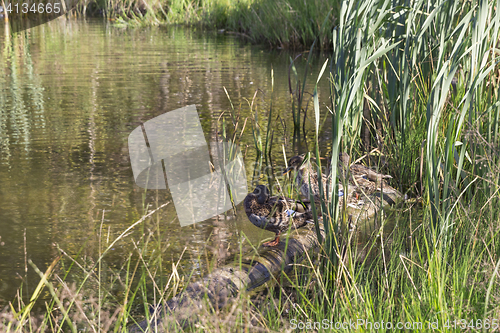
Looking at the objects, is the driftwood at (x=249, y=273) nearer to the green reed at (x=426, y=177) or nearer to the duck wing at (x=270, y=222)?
the duck wing at (x=270, y=222)

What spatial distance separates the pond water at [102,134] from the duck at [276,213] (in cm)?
14

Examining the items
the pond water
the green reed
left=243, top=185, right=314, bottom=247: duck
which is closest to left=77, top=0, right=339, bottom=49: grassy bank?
the pond water

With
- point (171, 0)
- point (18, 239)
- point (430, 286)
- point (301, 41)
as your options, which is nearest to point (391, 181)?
point (430, 286)

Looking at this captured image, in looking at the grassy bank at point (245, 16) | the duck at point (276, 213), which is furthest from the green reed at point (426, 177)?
the grassy bank at point (245, 16)

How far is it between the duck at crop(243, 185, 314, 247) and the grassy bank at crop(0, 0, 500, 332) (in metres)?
0.43

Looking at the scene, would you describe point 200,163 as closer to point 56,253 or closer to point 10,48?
point 56,253

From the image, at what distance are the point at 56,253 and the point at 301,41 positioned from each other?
1164 cm

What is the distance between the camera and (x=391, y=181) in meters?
4.68

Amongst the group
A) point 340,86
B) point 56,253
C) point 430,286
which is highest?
point 340,86

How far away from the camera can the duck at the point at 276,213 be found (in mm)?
3748

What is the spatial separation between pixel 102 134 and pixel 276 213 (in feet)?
11.8

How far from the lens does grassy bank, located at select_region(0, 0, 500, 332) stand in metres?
2.29

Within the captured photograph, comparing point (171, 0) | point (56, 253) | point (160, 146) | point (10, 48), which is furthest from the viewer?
point (171, 0)

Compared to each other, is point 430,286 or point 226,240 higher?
point 430,286
